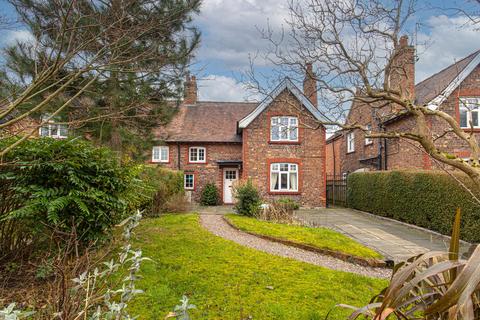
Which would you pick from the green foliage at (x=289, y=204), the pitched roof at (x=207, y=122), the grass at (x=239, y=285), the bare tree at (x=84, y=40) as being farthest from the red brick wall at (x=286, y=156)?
the bare tree at (x=84, y=40)

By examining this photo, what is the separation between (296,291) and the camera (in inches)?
179

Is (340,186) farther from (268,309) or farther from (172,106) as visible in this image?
(268,309)

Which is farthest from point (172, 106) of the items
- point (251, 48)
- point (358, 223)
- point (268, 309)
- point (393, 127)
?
point (393, 127)

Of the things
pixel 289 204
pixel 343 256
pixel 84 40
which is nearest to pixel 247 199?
pixel 289 204

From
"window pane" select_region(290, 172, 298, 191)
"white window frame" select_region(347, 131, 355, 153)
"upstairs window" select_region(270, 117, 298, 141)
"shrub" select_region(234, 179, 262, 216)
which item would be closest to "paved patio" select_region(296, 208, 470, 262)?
"shrub" select_region(234, 179, 262, 216)

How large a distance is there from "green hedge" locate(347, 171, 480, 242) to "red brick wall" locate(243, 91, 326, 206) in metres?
2.79

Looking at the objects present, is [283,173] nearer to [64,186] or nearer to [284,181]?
[284,181]

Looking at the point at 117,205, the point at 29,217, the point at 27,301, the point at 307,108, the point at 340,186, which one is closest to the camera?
the point at 27,301

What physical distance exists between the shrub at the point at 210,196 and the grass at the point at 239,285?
42.4 feet

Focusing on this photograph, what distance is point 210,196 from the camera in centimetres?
2009

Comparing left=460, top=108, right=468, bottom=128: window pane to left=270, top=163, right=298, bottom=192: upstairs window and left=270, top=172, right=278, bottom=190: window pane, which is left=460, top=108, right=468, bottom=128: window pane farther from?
left=270, top=172, right=278, bottom=190: window pane

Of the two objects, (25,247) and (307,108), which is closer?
(25,247)

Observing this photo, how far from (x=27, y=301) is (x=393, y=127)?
18.4 meters

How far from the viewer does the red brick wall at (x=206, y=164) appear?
20.9 metres
